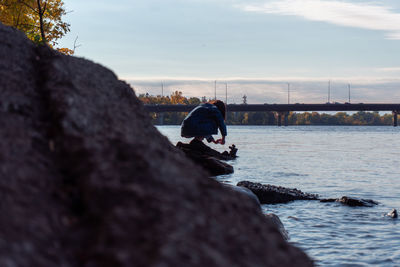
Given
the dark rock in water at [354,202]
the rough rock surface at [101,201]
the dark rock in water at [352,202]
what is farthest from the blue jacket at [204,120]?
the rough rock surface at [101,201]

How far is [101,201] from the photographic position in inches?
99.7

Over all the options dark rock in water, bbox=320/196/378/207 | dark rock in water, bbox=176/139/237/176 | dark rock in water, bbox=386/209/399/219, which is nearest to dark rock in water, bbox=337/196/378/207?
dark rock in water, bbox=320/196/378/207

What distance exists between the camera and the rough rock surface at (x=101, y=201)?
2.34m

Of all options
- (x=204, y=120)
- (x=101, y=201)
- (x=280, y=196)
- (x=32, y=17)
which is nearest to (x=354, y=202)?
(x=280, y=196)

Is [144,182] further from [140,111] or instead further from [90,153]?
[140,111]

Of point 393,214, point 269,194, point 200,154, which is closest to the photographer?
point 393,214

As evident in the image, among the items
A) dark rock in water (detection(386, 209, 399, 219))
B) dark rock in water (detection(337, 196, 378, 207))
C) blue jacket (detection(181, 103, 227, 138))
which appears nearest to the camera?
dark rock in water (detection(386, 209, 399, 219))

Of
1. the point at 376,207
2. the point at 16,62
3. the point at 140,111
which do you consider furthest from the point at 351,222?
the point at 16,62

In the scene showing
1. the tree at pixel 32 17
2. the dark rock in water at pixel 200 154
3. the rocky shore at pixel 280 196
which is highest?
the tree at pixel 32 17

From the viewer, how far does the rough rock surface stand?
2.34 metres

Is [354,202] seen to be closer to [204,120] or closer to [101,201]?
[204,120]

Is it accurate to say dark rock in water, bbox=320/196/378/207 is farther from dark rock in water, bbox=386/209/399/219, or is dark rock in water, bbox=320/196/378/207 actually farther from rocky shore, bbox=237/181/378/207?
dark rock in water, bbox=386/209/399/219

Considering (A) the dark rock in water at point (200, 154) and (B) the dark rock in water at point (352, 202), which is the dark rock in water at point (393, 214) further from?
(A) the dark rock in water at point (200, 154)

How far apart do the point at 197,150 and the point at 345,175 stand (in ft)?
41.2
